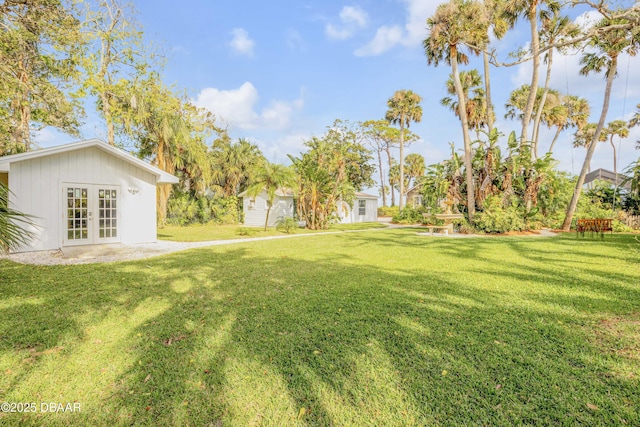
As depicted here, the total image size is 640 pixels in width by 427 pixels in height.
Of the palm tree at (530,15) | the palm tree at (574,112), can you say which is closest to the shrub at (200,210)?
the palm tree at (530,15)

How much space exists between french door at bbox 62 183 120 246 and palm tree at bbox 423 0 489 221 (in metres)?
16.7

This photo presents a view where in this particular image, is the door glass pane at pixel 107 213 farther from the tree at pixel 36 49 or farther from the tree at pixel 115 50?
the tree at pixel 115 50

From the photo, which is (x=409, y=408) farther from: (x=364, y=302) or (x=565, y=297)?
(x=565, y=297)

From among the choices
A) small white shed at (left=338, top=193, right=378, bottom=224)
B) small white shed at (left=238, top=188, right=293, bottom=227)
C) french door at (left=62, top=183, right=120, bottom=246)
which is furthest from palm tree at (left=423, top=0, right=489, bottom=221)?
french door at (left=62, top=183, right=120, bottom=246)

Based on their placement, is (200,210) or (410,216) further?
(410,216)

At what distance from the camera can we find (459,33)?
15039mm

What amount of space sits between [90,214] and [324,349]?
11045 mm

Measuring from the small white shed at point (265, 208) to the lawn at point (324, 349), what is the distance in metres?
17.9

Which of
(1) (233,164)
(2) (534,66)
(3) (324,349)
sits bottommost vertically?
(3) (324,349)

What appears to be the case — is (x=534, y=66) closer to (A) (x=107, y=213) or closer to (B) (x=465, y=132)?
(B) (x=465, y=132)

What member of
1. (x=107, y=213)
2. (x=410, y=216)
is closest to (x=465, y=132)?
(x=410, y=216)

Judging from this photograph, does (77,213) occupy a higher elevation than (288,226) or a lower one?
higher

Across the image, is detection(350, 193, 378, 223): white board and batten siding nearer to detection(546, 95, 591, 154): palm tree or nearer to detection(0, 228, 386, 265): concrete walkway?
detection(546, 95, 591, 154): palm tree

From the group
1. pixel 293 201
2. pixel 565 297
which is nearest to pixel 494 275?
pixel 565 297
